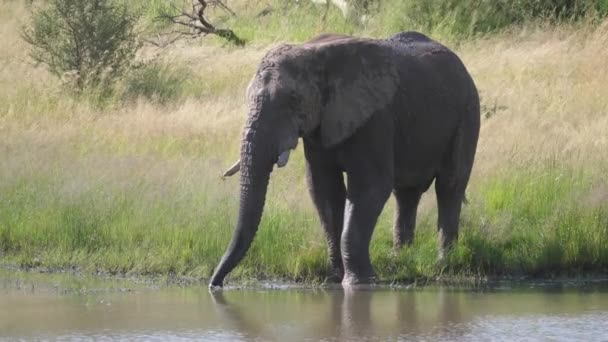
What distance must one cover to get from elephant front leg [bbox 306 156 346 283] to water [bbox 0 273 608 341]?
35cm

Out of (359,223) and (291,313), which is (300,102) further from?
(291,313)

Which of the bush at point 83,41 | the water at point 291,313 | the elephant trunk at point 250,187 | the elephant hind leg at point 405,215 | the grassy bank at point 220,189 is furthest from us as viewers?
the bush at point 83,41

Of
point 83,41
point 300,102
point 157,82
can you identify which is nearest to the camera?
point 300,102

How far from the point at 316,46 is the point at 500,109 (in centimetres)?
690

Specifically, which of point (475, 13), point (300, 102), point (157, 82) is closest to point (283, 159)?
point (300, 102)

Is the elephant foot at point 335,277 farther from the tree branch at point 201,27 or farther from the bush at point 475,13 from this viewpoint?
the tree branch at point 201,27

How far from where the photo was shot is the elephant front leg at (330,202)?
10883 mm

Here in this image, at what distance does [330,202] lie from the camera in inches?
435

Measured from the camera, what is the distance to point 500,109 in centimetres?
1716

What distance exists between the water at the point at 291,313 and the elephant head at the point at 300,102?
0.52 meters

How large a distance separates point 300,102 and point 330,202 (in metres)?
1.06

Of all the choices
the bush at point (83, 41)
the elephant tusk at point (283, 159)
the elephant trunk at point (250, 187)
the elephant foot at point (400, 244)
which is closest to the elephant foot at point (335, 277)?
the elephant foot at point (400, 244)

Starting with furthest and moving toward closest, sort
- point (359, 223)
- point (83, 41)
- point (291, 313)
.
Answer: point (83, 41) < point (359, 223) < point (291, 313)

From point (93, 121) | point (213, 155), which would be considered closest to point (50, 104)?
point (93, 121)
